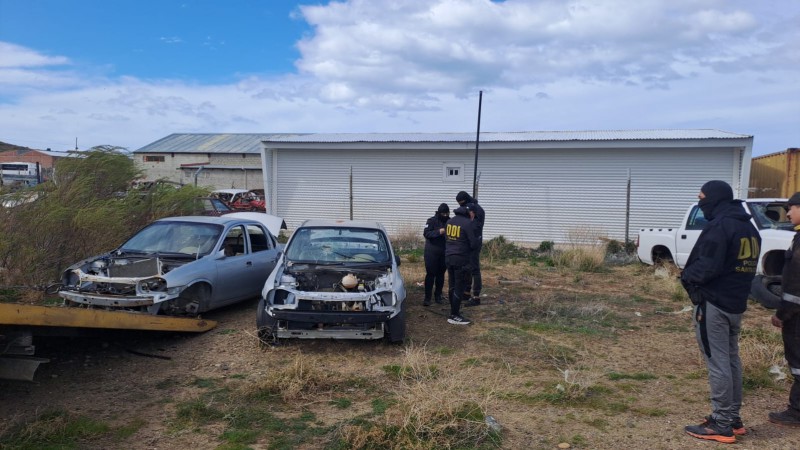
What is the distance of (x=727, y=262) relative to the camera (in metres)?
4.44

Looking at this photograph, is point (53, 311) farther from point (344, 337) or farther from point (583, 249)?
point (583, 249)

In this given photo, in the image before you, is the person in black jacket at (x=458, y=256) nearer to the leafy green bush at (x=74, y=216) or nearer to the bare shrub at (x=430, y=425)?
the bare shrub at (x=430, y=425)

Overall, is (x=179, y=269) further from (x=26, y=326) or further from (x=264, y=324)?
(x=26, y=326)

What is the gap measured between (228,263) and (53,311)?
3323 millimetres

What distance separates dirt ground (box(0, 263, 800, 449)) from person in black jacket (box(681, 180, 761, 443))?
215 mm

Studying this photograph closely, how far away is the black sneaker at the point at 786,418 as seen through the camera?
468 cm

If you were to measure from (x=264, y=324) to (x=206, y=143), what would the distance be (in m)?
34.8

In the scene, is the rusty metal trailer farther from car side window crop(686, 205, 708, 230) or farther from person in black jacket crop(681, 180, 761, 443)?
car side window crop(686, 205, 708, 230)

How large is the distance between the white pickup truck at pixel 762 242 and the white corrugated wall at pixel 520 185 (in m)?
4.29

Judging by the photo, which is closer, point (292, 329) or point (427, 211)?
point (292, 329)

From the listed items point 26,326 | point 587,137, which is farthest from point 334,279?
point 587,137

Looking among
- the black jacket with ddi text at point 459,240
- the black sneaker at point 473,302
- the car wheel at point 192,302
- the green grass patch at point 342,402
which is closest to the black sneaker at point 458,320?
the black jacket with ddi text at point 459,240

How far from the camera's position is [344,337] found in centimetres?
667

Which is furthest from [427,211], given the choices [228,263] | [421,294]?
[228,263]
